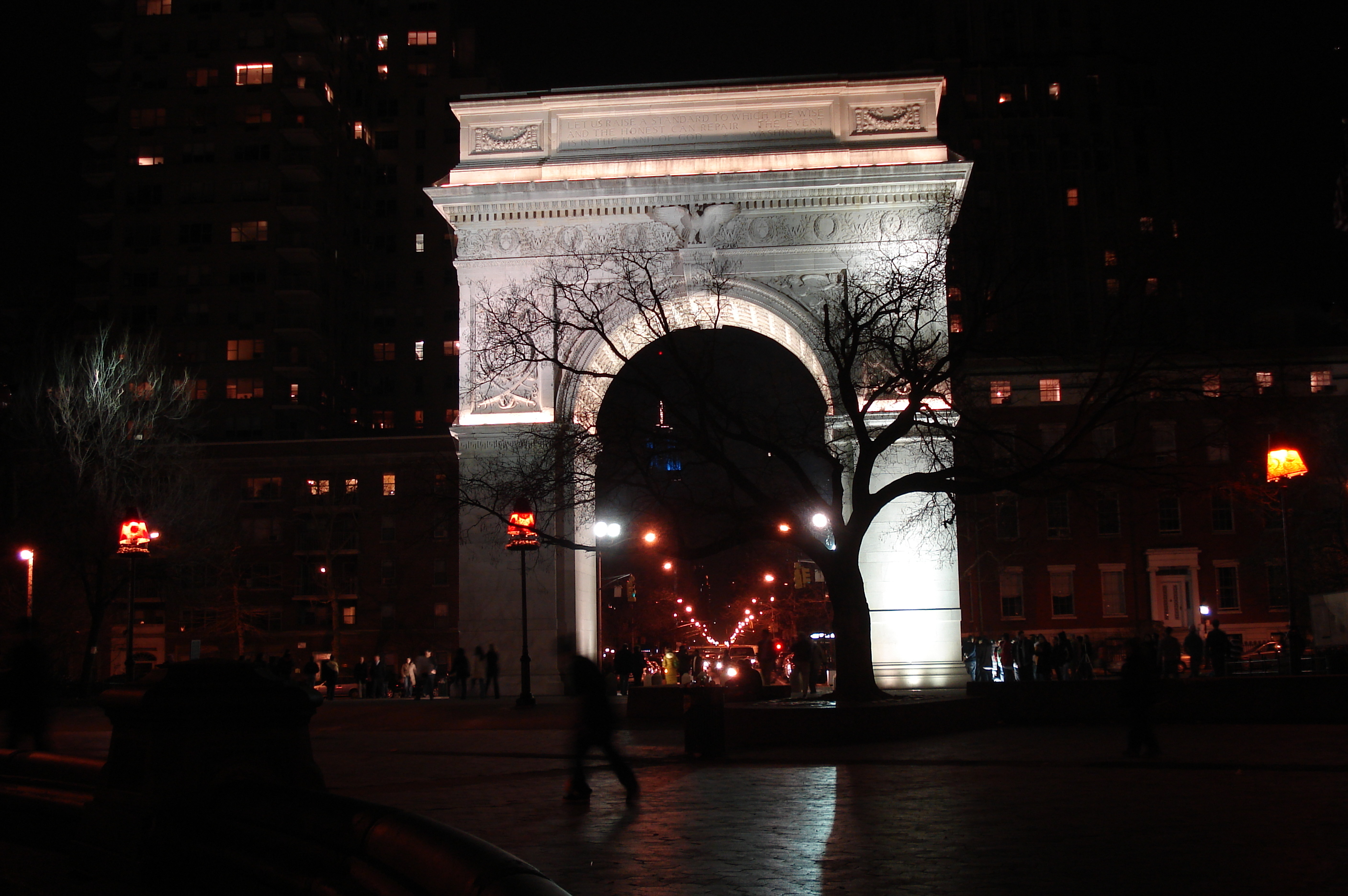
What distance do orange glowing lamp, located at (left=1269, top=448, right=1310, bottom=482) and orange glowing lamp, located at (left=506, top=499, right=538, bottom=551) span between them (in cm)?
1272

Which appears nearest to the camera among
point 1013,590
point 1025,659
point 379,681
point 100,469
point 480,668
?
point 480,668

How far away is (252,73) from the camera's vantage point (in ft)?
245

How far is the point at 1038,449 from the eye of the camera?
2148cm

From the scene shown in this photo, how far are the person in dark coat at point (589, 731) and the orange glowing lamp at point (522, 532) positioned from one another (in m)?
11.1

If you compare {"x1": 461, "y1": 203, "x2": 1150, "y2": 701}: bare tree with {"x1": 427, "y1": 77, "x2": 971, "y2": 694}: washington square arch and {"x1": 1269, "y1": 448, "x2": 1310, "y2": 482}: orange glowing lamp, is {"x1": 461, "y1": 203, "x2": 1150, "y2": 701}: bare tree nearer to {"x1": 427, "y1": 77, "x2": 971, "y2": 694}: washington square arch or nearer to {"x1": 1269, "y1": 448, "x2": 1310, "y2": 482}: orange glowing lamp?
{"x1": 427, "y1": 77, "x2": 971, "y2": 694}: washington square arch

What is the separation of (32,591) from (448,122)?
53.6 meters

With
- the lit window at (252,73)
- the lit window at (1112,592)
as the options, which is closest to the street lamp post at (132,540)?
the lit window at (1112,592)

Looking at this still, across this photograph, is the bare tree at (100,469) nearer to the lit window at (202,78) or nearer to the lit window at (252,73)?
the lit window at (252,73)

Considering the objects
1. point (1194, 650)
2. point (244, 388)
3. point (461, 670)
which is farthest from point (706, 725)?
point (244, 388)

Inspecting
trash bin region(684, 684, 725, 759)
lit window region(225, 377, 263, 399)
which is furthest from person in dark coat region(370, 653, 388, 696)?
lit window region(225, 377, 263, 399)

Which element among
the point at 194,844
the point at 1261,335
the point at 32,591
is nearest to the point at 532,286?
the point at 32,591

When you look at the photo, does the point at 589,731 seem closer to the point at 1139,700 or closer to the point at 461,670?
the point at 1139,700

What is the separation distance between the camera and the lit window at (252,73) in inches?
2931

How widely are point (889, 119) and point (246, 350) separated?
1988 inches
